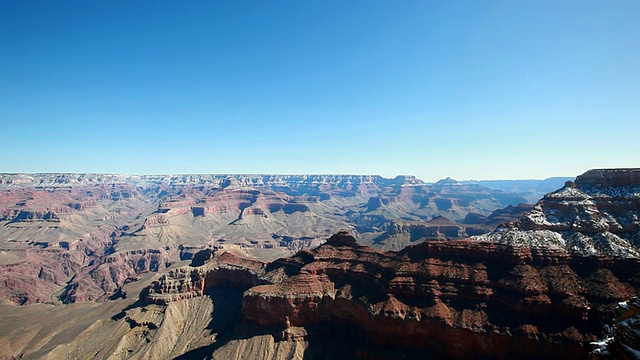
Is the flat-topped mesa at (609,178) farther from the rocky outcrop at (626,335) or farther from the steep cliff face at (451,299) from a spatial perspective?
the rocky outcrop at (626,335)

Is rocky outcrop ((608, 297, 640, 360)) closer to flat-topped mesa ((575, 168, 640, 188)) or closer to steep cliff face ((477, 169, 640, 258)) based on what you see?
steep cliff face ((477, 169, 640, 258))

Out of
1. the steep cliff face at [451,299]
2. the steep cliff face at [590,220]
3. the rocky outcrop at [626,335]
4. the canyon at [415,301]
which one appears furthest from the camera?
the steep cliff face at [590,220]

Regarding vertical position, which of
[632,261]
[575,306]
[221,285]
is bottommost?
[221,285]

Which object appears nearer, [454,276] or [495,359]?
[495,359]

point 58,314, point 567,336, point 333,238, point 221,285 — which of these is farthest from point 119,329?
point 567,336

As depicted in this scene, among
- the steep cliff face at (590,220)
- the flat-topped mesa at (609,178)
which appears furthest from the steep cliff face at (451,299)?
the flat-topped mesa at (609,178)

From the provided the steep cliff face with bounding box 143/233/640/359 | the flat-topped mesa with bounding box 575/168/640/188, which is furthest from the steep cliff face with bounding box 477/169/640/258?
the steep cliff face with bounding box 143/233/640/359

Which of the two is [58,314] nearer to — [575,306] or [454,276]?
[454,276]
